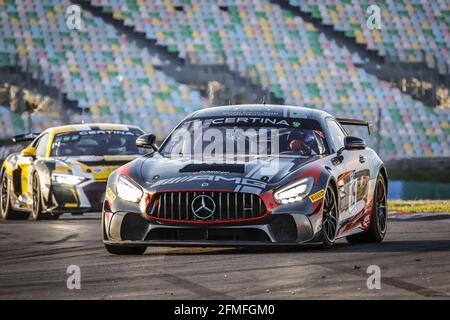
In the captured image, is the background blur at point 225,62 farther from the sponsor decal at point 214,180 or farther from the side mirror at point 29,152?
the sponsor decal at point 214,180

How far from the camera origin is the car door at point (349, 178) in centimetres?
981

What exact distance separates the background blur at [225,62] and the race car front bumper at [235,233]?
20678 mm

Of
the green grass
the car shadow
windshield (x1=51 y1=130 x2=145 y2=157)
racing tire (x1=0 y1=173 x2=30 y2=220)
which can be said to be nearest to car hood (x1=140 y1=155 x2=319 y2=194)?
the car shadow

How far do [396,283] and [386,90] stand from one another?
2665cm

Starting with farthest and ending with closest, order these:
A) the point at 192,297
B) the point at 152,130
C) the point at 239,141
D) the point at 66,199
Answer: the point at 152,130
the point at 66,199
the point at 239,141
the point at 192,297

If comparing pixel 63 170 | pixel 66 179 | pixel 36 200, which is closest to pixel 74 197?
pixel 66 179

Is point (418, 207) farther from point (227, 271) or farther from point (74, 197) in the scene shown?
point (227, 271)

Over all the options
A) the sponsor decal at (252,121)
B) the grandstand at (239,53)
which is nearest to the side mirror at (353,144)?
the sponsor decal at (252,121)

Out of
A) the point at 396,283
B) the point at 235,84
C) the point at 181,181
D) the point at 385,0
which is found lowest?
the point at 396,283

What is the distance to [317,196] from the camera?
9.09 m

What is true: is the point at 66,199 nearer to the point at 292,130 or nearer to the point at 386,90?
the point at 292,130

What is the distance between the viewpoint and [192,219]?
8930 mm

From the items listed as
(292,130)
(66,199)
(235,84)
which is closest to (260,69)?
(235,84)

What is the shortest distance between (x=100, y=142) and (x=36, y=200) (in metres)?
1.32
